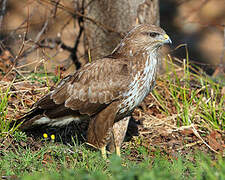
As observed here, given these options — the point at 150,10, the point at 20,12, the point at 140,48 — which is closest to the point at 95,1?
the point at 150,10

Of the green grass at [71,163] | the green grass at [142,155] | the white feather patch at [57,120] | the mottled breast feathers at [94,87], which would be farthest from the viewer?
the white feather patch at [57,120]

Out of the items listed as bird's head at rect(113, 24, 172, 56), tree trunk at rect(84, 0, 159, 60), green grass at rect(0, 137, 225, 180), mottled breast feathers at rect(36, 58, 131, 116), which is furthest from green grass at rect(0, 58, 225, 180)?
bird's head at rect(113, 24, 172, 56)

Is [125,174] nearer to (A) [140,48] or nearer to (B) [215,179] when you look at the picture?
(B) [215,179]

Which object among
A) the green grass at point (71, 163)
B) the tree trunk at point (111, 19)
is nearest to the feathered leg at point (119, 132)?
the green grass at point (71, 163)

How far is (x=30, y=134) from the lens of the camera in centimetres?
545

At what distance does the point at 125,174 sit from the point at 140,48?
234 centimetres

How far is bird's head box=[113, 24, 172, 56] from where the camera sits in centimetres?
491

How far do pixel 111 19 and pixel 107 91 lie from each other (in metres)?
2.27

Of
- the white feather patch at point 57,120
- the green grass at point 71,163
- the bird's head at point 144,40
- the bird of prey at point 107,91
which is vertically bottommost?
the green grass at point 71,163

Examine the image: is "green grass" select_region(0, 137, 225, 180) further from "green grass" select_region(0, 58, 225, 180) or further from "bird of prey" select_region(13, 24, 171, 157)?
"bird of prey" select_region(13, 24, 171, 157)

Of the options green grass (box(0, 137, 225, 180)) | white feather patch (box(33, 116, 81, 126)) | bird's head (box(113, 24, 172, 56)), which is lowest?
green grass (box(0, 137, 225, 180))

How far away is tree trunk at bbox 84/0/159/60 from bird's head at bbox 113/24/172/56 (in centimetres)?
160

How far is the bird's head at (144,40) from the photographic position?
4.91 m

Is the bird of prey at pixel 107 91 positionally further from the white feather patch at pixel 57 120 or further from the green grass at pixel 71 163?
the green grass at pixel 71 163
